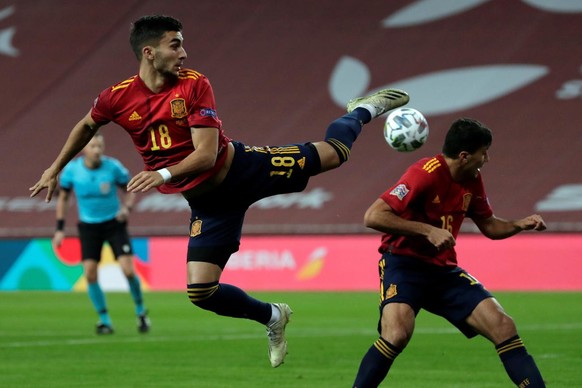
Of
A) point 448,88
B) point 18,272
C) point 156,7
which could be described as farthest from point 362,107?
point 156,7

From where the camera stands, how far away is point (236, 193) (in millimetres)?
8617

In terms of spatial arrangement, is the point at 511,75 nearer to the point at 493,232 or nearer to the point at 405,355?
the point at 405,355

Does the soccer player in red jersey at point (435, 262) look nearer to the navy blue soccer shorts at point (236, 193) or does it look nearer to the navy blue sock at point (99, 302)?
the navy blue soccer shorts at point (236, 193)

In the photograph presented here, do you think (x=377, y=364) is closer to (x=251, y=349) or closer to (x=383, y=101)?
(x=383, y=101)

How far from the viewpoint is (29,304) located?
66.1ft

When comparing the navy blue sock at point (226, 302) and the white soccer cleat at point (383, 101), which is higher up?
the white soccer cleat at point (383, 101)

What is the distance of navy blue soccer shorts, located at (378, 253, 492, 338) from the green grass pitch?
77.5 inches

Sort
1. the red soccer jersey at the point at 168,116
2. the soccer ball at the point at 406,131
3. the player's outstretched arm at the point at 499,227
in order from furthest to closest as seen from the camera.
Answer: the soccer ball at the point at 406,131 → the player's outstretched arm at the point at 499,227 → the red soccer jersey at the point at 168,116

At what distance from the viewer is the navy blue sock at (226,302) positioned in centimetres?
862

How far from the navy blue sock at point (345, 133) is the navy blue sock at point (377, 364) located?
61.9 inches

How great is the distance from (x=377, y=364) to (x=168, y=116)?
209cm

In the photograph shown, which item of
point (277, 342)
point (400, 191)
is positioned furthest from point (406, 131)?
point (277, 342)

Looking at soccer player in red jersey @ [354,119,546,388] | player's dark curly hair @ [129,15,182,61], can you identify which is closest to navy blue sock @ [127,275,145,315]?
player's dark curly hair @ [129,15,182,61]

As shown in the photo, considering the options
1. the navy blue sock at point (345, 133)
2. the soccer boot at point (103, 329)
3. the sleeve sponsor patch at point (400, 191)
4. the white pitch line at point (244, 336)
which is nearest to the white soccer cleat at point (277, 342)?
the navy blue sock at point (345, 133)
